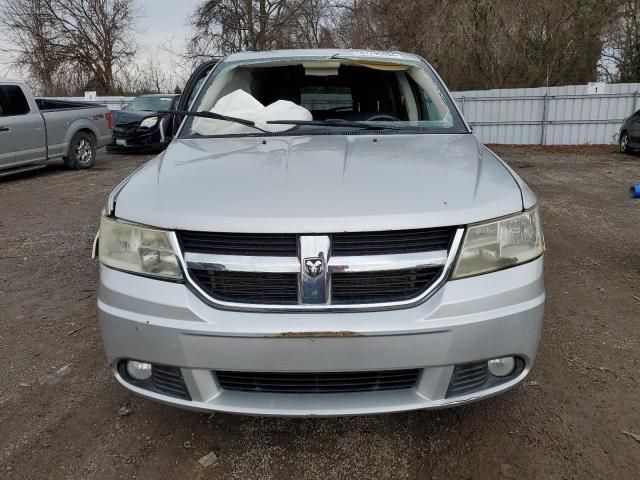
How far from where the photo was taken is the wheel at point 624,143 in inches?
539

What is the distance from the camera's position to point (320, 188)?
6.49 ft

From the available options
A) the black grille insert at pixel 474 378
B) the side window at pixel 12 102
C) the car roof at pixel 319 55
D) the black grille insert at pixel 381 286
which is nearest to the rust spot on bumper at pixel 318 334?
the black grille insert at pixel 381 286

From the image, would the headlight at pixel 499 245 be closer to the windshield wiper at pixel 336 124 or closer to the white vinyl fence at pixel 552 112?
the windshield wiper at pixel 336 124

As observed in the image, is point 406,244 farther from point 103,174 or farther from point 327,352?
point 103,174

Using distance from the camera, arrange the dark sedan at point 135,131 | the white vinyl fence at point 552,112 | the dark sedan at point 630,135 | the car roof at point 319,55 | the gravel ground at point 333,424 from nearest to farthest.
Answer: the gravel ground at point 333,424, the car roof at point 319,55, the dark sedan at point 135,131, the dark sedan at point 630,135, the white vinyl fence at point 552,112

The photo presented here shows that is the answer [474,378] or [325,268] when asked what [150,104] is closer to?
[325,268]

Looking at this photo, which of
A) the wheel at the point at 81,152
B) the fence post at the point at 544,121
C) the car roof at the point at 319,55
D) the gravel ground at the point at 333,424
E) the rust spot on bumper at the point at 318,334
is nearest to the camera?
the rust spot on bumper at the point at 318,334

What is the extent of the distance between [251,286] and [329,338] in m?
0.34

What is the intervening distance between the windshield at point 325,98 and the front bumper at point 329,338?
4.31 ft

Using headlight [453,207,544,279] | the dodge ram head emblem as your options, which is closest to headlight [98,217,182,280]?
the dodge ram head emblem

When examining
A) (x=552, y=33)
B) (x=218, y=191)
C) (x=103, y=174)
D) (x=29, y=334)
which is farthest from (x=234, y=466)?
(x=552, y=33)

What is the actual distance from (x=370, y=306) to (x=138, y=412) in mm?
1415

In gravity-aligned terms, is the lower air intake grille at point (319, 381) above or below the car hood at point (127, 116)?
below

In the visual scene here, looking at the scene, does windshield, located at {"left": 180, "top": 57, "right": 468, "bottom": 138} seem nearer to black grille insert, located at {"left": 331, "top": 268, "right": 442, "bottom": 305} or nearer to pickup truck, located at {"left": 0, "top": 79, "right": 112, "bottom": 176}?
black grille insert, located at {"left": 331, "top": 268, "right": 442, "bottom": 305}
